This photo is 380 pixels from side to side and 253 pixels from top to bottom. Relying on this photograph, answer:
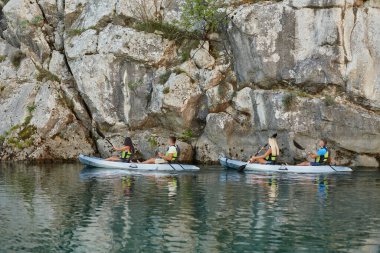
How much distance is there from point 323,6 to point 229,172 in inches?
353

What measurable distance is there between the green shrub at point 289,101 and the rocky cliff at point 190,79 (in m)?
0.05

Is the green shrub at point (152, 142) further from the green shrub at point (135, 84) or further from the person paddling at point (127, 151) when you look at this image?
the person paddling at point (127, 151)

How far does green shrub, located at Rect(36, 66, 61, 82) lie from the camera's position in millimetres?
34875

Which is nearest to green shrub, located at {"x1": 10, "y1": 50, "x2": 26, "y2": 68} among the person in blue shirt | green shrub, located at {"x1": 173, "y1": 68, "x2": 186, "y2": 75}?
green shrub, located at {"x1": 173, "y1": 68, "x2": 186, "y2": 75}

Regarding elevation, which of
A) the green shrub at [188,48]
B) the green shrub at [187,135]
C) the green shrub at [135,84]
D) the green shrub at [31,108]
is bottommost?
the green shrub at [187,135]

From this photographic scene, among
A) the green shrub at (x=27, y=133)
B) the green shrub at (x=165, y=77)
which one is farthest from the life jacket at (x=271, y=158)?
the green shrub at (x=27, y=133)

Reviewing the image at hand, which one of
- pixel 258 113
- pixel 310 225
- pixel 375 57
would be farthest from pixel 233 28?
pixel 310 225

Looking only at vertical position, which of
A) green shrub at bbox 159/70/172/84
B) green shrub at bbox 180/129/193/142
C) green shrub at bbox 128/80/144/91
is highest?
green shrub at bbox 159/70/172/84

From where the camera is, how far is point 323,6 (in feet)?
90.7

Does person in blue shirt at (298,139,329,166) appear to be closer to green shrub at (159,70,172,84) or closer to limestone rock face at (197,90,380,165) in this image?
limestone rock face at (197,90,380,165)

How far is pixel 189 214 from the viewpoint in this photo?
15.2 metres

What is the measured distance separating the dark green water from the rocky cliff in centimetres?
510

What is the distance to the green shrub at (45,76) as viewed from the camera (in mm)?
34875

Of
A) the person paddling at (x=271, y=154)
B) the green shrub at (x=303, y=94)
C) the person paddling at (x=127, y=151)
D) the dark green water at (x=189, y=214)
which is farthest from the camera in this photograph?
the person paddling at (x=127, y=151)
